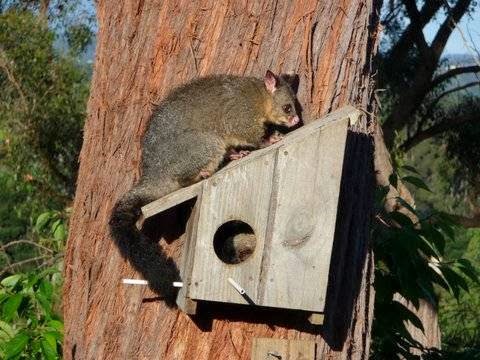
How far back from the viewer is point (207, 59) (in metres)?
4.60

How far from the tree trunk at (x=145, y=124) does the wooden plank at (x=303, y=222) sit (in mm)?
256

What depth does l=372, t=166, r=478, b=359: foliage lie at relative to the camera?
4559 millimetres

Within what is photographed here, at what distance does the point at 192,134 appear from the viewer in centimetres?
461

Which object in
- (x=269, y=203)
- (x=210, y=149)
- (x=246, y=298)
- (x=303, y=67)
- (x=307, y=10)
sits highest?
(x=307, y=10)

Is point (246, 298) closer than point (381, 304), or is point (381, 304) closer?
point (246, 298)

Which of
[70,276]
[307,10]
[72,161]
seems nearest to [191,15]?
[307,10]

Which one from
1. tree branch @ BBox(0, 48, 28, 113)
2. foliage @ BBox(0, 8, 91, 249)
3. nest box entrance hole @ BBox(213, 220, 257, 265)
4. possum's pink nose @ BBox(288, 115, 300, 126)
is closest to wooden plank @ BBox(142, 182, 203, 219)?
nest box entrance hole @ BBox(213, 220, 257, 265)

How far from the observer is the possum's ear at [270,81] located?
4402 mm

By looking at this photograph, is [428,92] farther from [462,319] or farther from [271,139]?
[271,139]

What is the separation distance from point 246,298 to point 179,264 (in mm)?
488

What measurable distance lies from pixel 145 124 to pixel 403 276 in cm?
154

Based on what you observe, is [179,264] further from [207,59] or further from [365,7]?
[365,7]

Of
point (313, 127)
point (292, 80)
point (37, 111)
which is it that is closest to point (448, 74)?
point (37, 111)

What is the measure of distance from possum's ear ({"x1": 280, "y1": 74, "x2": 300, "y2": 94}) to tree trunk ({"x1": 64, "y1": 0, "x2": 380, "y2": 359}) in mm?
26
